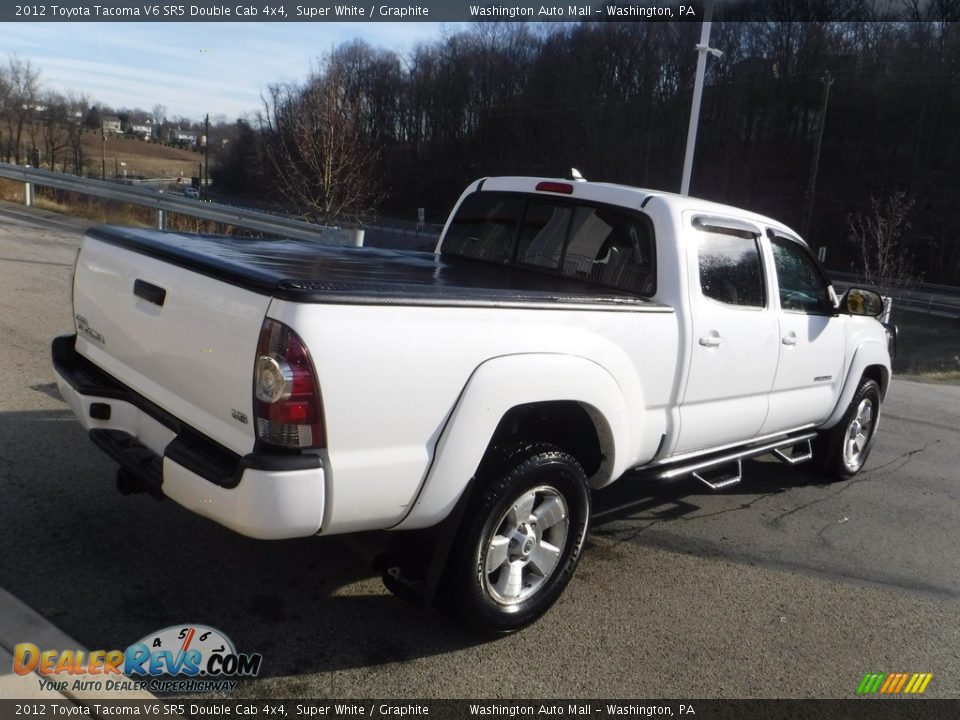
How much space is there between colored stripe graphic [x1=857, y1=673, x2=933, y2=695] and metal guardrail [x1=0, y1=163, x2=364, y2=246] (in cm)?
791

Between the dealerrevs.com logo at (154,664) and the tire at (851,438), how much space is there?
15.5 feet

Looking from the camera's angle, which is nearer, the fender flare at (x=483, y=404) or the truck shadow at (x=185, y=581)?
the fender flare at (x=483, y=404)

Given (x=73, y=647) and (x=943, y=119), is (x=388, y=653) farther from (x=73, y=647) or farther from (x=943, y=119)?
(x=943, y=119)

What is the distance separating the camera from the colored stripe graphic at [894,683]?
3477mm

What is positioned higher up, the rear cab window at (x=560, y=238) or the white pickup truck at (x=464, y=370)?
the rear cab window at (x=560, y=238)

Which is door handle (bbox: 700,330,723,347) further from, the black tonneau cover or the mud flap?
the mud flap

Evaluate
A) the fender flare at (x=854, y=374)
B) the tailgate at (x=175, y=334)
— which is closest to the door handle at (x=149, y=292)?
the tailgate at (x=175, y=334)

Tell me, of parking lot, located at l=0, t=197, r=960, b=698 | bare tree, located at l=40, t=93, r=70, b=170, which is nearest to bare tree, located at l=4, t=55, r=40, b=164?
bare tree, located at l=40, t=93, r=70, b=170

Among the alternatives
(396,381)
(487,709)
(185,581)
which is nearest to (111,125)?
(185,581)

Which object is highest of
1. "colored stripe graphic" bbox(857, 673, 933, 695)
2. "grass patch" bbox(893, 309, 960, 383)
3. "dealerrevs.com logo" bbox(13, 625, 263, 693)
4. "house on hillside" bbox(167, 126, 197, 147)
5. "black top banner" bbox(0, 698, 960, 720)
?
"house on hillside" bbox(167, 126, 197, 147)

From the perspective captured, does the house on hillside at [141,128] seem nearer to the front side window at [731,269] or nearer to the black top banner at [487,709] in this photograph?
the front side window at [731,269]

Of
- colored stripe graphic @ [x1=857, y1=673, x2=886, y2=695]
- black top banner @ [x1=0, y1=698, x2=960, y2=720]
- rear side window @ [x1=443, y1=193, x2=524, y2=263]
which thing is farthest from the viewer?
rear side window @ [x1=443, y1=193, x2=524, y2=263]

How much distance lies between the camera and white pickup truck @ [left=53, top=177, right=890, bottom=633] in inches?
109

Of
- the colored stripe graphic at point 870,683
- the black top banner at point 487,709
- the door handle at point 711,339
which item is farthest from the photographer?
the door handle at point 711,339
